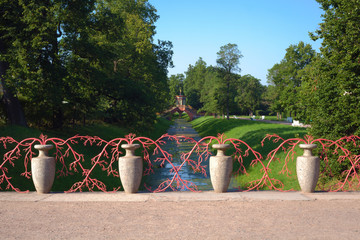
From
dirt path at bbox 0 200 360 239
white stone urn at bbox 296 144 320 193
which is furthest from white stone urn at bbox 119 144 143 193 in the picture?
white stone urn at bbox 296 144 320 193

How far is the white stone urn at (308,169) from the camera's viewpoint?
7684 mm

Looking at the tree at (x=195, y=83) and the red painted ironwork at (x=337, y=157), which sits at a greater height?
the tree at (x=195, y=83)

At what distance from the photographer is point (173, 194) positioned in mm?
7926

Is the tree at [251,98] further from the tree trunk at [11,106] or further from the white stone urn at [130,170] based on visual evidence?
the white stone urn at [130,170]

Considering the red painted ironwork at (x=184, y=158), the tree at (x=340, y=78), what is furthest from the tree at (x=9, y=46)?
the tree at (x=340, y=78)

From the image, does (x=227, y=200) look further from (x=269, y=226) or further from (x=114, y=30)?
(x=114, y=30)

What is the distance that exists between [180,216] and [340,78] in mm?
9740

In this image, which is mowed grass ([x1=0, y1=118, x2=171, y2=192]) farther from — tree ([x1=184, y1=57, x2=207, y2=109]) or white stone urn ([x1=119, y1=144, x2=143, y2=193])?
tree ([x1=184, y1=57, x2=207, y2=109])

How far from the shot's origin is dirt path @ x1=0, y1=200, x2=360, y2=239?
17.1ft

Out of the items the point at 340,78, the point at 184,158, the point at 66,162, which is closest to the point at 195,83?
the point at 66,162

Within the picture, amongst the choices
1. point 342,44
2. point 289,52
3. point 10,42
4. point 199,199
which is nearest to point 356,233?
point 199,199

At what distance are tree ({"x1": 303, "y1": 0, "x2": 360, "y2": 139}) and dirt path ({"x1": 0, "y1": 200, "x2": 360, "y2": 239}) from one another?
20.8 ft

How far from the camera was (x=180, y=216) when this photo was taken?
20.1 feet

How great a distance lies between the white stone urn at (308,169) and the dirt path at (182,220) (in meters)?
0.72
